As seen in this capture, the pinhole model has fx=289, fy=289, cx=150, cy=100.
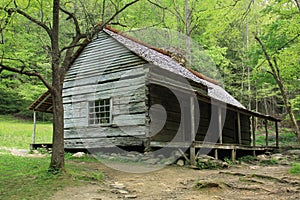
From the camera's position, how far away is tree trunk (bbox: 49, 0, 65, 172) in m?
7.68

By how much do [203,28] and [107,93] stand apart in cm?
1659

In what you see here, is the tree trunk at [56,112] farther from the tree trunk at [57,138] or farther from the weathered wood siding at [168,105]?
the weathered wood siding at [168,105]

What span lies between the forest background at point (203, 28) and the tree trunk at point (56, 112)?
465 millimetres

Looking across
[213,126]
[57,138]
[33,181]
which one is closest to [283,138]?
[213,126]

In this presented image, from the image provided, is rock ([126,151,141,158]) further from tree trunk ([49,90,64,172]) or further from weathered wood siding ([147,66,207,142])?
tree trunk ([49,90,64,172])

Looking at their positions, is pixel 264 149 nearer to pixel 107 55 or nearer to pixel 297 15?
pixel 297 15

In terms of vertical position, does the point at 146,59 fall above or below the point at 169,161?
above

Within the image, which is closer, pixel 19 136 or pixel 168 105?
pixel 168 105

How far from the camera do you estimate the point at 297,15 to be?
12.3 metres

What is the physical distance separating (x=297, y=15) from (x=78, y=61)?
1011 cm

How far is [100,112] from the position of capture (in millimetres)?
13031

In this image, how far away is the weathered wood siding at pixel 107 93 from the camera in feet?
38.5

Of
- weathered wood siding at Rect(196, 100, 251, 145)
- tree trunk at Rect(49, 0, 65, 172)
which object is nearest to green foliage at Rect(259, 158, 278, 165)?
weathered wood siding at Rect(196, 100, 251, 145)

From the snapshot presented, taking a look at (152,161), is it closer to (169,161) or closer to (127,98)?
(169,161)
